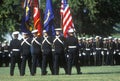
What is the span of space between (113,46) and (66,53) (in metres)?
13.0

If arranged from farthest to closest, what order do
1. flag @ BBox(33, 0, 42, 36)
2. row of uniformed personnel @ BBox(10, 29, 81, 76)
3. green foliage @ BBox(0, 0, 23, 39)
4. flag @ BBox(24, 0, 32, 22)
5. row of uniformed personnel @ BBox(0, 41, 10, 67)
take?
green foliage @ BBox(0, 0, 23, 39) < row of uniformed personnel @ BBox(0, 41, 10, 67) < flag @ BBox(33, 0, 42, 36) < flag @ BBox(24, 0, 32, 22) < row of uniformed personnel @ BBox(10, 29, 81, 76)

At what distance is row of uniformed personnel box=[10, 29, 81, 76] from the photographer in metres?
27.6

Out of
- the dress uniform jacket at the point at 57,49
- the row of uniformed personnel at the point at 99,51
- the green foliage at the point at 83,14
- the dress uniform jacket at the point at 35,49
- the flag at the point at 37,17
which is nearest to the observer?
the dress uniform jacket at the point at 57,49

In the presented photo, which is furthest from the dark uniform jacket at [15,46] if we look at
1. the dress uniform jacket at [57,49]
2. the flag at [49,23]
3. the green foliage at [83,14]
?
the green foliage at [83,14]

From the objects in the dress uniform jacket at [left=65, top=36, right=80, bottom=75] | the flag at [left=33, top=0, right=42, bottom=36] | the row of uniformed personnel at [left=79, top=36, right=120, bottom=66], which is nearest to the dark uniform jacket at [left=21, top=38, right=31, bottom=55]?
the dress uniform jacket at [left=65, top=36, right=80, bottom=75]

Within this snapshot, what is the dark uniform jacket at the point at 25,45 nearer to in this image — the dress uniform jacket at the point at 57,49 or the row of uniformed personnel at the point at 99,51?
the dress uniform jacket at the point at 57,49

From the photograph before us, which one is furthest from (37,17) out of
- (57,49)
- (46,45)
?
(57,49)

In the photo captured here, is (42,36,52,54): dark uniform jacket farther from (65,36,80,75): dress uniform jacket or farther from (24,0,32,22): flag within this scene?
(24,0,32,22): flag

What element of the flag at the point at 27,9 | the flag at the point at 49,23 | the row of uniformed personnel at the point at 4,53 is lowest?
the row of uniformed personnel at the point at 4,53

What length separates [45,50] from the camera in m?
27.7

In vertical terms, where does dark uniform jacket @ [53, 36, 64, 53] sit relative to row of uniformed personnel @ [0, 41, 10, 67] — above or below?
above

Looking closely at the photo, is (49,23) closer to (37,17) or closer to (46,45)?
(37,17)

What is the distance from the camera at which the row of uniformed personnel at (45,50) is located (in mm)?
27594

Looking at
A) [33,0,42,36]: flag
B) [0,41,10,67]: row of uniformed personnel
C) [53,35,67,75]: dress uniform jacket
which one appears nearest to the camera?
[53,35,67,75]: dress uniform jacket
